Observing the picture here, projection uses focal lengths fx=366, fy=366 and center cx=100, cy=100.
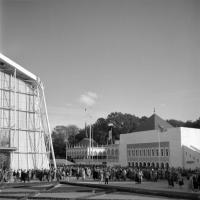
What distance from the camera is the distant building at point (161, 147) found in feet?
169

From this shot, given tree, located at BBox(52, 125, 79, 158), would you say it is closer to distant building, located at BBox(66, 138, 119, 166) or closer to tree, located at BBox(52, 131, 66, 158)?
tree, located at BBox(52, 131, 66, 158)

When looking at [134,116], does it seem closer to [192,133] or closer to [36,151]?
[192,133]

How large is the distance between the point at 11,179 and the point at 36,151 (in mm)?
9872

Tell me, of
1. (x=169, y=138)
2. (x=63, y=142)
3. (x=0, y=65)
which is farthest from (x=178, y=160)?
(x=63, y=142)

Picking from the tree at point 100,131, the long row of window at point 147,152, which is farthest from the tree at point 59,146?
the long row of window at point 147,152

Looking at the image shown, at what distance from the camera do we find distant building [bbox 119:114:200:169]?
51.4 m

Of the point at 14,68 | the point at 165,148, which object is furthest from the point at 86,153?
the point at 14,68

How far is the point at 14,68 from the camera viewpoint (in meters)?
41.8

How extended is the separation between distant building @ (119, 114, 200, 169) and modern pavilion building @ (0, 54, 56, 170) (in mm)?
17482

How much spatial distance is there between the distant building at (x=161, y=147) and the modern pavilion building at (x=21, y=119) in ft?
57.4

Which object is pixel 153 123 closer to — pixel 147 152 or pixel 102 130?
pixel 147 152

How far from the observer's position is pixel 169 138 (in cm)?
5409

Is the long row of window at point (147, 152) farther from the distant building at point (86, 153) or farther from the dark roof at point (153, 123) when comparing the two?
the distant building at point (86, 153)

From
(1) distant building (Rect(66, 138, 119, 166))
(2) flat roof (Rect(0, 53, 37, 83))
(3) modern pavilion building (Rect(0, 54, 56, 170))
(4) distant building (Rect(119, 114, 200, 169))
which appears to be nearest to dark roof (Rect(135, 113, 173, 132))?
(4) distant building (Rect(119, 114, 200, 169))
